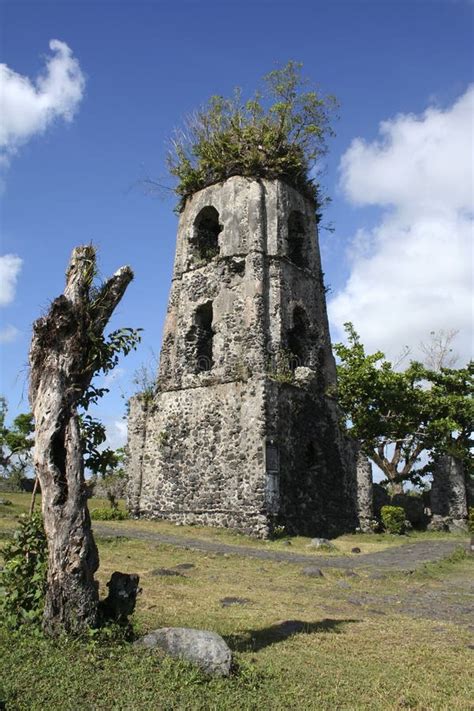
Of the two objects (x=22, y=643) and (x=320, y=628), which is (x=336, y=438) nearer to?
(x=320, y=628)

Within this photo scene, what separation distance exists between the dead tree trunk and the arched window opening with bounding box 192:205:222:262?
562 inches

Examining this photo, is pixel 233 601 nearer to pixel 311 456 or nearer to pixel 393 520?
pixel 311 456

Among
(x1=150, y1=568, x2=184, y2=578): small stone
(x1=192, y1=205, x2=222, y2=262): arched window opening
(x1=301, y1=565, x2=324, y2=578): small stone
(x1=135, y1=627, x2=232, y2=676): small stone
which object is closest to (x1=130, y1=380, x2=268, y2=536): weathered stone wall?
(x1=301, y1=565, x2=324, y2=578): small stone

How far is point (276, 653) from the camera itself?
547 centimetres

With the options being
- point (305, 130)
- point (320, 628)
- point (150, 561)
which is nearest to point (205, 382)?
point (150, 561)

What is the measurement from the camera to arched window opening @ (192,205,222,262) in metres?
20.6

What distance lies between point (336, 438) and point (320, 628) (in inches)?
515

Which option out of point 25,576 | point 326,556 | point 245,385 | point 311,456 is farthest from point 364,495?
point 25,576

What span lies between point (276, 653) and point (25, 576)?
8.02 feet

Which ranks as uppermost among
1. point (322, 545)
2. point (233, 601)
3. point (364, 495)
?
point (364, 495)

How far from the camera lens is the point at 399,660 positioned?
17.8ft

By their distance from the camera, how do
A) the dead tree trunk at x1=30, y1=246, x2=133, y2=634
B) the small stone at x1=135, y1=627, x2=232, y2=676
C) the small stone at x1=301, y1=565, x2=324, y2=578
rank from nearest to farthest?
the small stone at x1=135, y1=627, x2=232, y2=676 < the dead tree trunk at x1=30, y1=246, x2=133, y2=634 < the small stone at x1=301, y1=565, x2=324, y2=578

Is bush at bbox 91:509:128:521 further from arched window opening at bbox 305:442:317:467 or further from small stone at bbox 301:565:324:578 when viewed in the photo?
small stone at bbox 301:565:324:578

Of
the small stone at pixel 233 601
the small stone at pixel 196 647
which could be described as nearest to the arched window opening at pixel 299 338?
the small stone at pixel 233 601
